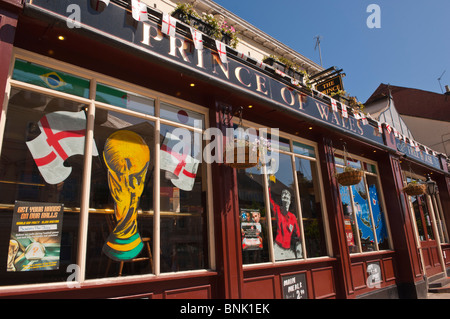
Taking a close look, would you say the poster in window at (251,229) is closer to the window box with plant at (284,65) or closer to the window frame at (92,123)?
the window frame at (92,123)

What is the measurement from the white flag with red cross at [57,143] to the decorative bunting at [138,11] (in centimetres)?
162

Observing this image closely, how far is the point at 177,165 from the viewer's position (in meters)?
5.06

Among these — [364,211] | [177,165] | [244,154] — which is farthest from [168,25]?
[364,211]

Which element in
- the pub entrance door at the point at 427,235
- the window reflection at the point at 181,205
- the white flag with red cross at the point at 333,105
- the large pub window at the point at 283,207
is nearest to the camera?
the window reflection at the point at 181,205

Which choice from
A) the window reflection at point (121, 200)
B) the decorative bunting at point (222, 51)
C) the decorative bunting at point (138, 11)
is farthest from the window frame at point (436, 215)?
the decorative bunting at point (138, 11)

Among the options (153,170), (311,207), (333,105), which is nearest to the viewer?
(153,170)

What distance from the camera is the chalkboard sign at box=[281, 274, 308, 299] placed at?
5.78m

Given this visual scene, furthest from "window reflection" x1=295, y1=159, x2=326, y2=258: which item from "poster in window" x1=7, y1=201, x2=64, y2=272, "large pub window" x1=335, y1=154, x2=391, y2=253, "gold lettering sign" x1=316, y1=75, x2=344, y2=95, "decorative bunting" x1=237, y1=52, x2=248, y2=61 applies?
"poster in window" x1=7, y1=201, x2=64, y2=272

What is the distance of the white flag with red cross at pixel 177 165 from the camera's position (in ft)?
16.2

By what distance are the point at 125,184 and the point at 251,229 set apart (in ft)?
8.37

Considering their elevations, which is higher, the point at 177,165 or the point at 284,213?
the point at 177,165

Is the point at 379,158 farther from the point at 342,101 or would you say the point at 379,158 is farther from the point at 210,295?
the point at 210,295

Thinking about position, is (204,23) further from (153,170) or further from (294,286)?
(294,286)
